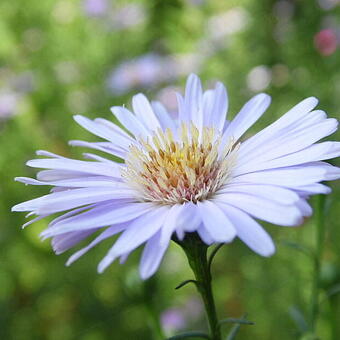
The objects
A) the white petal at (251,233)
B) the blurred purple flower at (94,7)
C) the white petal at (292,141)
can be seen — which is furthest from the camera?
the blurred purple flower at (94,7)

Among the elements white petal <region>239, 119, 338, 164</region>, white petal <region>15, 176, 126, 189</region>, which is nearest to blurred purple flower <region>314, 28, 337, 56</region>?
white petal <region>239, 119, 338, 164</region>

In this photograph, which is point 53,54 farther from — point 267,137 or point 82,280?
point 267,137

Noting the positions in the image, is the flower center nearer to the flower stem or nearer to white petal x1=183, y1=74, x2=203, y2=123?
white petal x1=183, y1=74, x2=203, y2=123

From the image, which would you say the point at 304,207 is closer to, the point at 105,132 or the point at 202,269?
the point at 202,269

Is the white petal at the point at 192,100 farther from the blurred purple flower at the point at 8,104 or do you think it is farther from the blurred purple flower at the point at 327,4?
the blurred purple flower at the point at 8,104

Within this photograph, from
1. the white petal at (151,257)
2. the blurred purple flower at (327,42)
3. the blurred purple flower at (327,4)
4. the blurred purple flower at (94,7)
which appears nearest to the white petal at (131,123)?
the white petal at (151,257)

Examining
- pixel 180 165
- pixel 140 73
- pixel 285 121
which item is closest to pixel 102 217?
pixel 180 165

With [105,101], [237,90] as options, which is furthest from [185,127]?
[105,101]
